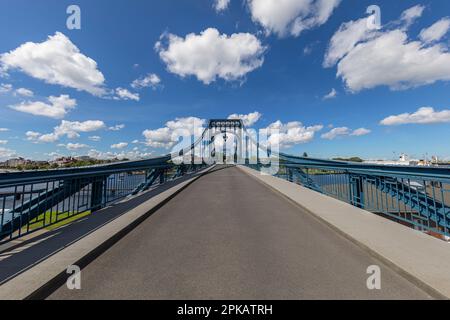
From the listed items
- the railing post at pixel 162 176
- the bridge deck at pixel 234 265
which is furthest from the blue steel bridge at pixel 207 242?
the railing post at pixel 162 176

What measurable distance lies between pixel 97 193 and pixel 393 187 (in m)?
9.07

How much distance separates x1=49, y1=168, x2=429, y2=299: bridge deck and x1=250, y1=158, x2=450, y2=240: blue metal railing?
1.95 m

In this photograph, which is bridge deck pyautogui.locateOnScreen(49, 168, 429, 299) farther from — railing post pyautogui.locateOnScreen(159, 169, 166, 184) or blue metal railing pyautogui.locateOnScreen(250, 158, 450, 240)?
railing post pyautogui.locateOnScreen(159, 169, 166, 184)

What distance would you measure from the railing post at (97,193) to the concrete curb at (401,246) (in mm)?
6368

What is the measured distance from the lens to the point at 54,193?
15.8 ft

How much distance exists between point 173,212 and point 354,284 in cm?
485

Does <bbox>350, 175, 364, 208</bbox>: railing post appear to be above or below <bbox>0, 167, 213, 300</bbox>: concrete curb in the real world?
above

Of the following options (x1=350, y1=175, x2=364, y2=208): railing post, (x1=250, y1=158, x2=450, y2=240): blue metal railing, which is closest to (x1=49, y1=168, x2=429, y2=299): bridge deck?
(x1=250, y1=158, x2=450, y2=240): blue metal railing

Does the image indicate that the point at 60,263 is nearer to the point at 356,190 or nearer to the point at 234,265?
the point at 234,265

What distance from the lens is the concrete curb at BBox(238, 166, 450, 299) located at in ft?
8.22

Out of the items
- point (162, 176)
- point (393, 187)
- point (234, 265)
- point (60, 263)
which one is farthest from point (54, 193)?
point (393, 187)

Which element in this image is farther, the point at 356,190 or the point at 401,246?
the point at 356,190
